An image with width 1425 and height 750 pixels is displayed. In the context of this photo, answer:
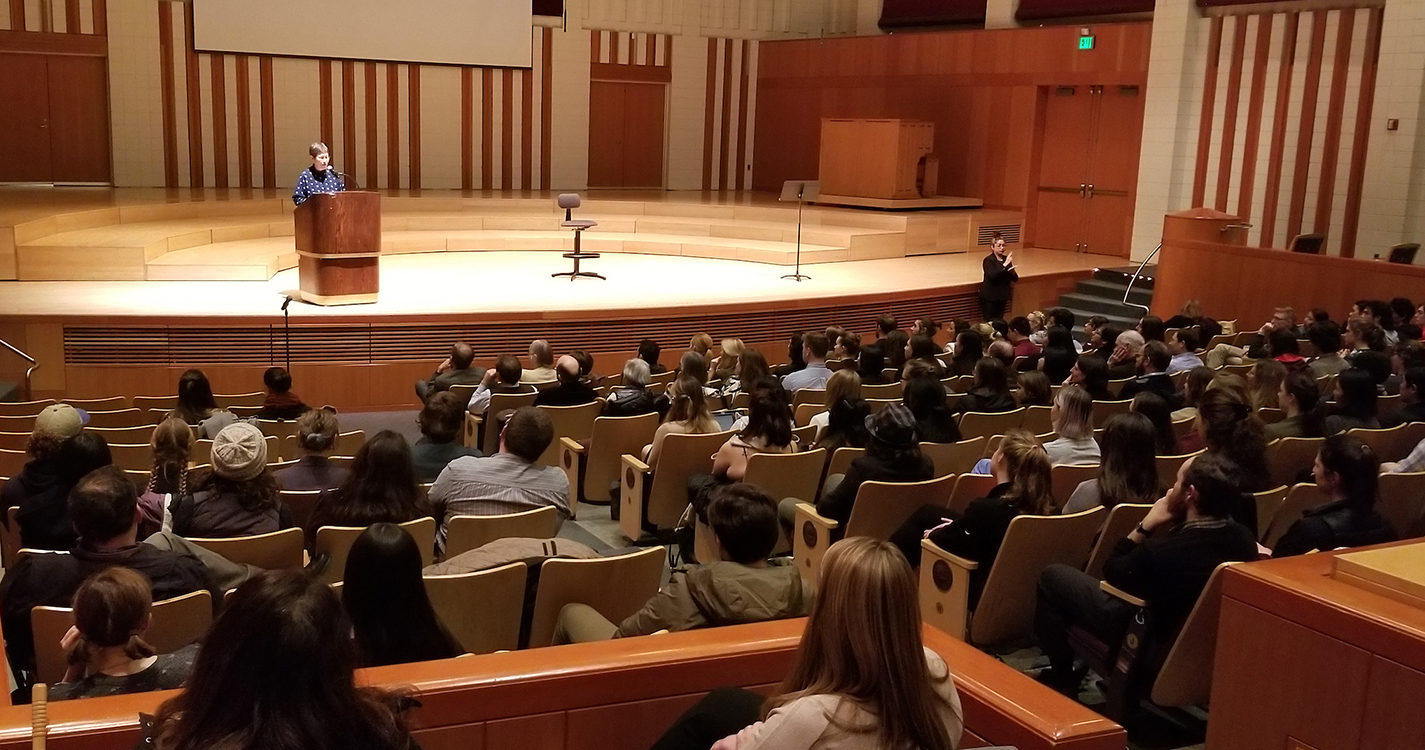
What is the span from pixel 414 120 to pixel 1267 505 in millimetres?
13593

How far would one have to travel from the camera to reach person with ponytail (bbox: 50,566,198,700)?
2340 millimetres

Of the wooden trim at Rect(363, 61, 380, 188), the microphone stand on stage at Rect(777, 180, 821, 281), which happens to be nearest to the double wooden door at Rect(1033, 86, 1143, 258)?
the microphone stand on stage at Rect(777, 180, 821, 281)

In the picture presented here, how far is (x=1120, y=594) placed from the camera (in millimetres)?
3350

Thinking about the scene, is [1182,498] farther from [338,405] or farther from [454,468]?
[338,405]

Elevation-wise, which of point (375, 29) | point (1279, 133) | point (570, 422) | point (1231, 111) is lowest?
point (570, 422)

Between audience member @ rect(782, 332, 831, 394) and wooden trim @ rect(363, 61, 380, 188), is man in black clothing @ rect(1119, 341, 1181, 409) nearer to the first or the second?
audience member @ rect(782, 332, 831, 394)

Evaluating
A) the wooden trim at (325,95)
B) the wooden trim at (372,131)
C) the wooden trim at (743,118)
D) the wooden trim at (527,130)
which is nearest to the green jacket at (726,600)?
the wooden trim at (325,95)

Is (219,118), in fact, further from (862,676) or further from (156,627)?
(862,676)

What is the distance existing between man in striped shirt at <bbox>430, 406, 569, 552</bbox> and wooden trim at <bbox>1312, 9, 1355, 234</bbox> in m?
10.4

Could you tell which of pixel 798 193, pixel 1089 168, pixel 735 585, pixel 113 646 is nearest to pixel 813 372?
pixel 735 585

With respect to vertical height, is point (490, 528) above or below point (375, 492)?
below

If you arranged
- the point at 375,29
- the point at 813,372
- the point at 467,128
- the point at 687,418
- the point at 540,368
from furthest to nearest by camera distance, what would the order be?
the point at 467,128
the point at 375,29
the point at 540,368
the point at 813,372
the point at 687,418

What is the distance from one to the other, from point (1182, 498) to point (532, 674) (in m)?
2.18

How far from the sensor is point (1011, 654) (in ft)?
13.8
